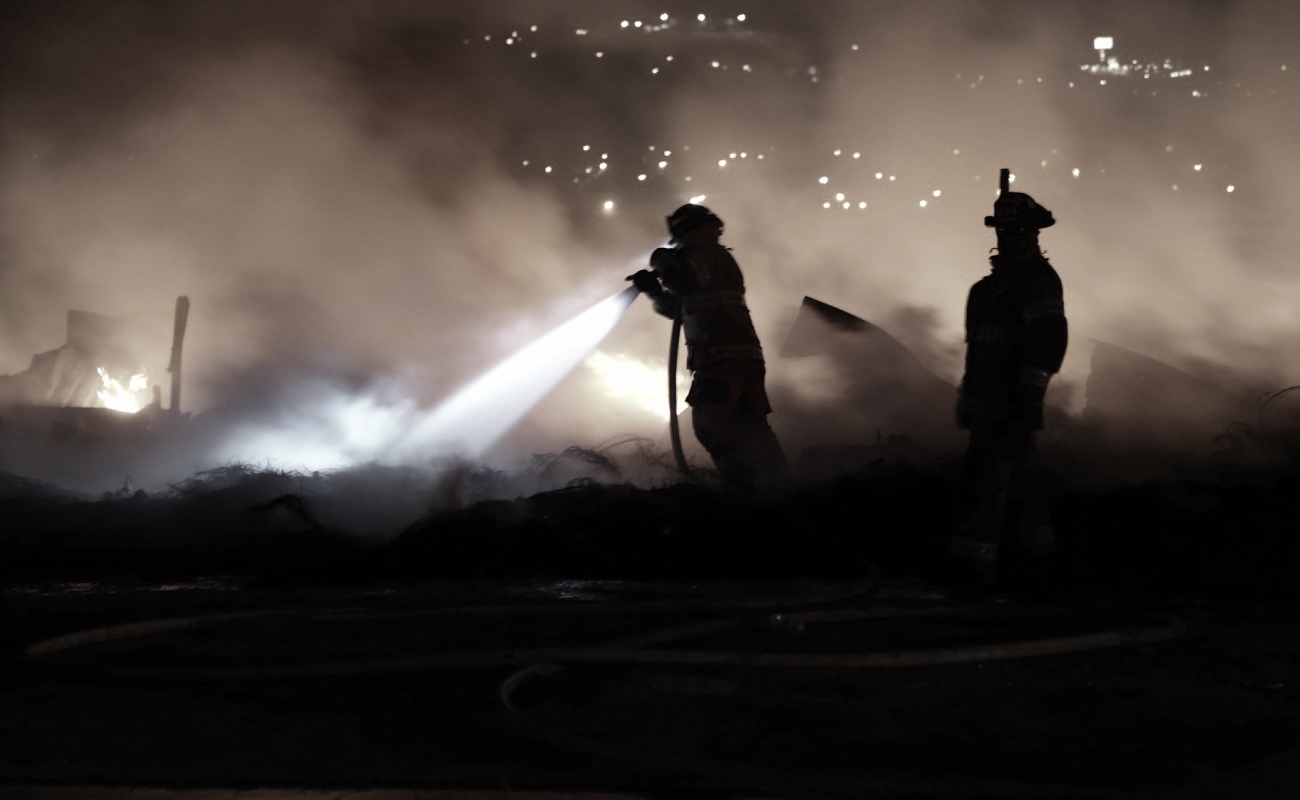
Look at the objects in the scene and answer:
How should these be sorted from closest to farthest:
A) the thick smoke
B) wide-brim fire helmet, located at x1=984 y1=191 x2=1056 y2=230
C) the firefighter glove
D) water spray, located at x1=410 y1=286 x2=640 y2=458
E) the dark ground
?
the dark ground < wide-brim fire helmet, located at x1=984 y1=191 x2=1056 y2=230 < the firefighter glove < water spray, located at x1=410 y1=286 x2=640 y2=458 < the thick smoke

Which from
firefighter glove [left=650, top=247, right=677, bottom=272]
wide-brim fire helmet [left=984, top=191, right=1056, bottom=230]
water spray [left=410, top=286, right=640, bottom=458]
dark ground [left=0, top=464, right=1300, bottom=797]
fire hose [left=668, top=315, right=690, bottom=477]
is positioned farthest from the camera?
water spray [left=410, top=286, right=640, bottom=458]

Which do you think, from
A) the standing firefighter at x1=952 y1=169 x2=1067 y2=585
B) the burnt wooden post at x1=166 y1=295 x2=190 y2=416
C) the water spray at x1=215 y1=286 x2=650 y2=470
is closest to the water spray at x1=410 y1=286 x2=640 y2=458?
the water spray at x1=215 y1=286 x2=650 y2=470

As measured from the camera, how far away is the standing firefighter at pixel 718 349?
605 centimetres

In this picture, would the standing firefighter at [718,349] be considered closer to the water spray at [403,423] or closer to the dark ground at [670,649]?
the dark ground at [670,649]

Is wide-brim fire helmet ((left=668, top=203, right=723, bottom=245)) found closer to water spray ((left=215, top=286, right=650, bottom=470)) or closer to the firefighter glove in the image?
the firefighter glove

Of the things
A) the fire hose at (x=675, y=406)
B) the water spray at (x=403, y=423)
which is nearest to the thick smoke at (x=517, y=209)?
the water spray at (x=403, y=423)

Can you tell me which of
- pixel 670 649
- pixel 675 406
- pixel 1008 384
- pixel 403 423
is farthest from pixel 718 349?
pixel 403 423

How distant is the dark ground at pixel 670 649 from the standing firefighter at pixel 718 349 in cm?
41

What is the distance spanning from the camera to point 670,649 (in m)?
3.03

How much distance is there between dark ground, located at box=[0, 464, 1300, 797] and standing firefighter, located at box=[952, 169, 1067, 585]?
0.21 meters

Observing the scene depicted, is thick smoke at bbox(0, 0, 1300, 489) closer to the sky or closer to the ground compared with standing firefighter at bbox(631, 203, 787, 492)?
closer to the sky

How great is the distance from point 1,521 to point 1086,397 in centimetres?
725

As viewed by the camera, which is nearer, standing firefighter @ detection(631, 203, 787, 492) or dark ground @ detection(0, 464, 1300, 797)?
dark ground @ detection(0, 464, 1300, 797)

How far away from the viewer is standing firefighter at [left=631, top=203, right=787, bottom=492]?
19.9ft
